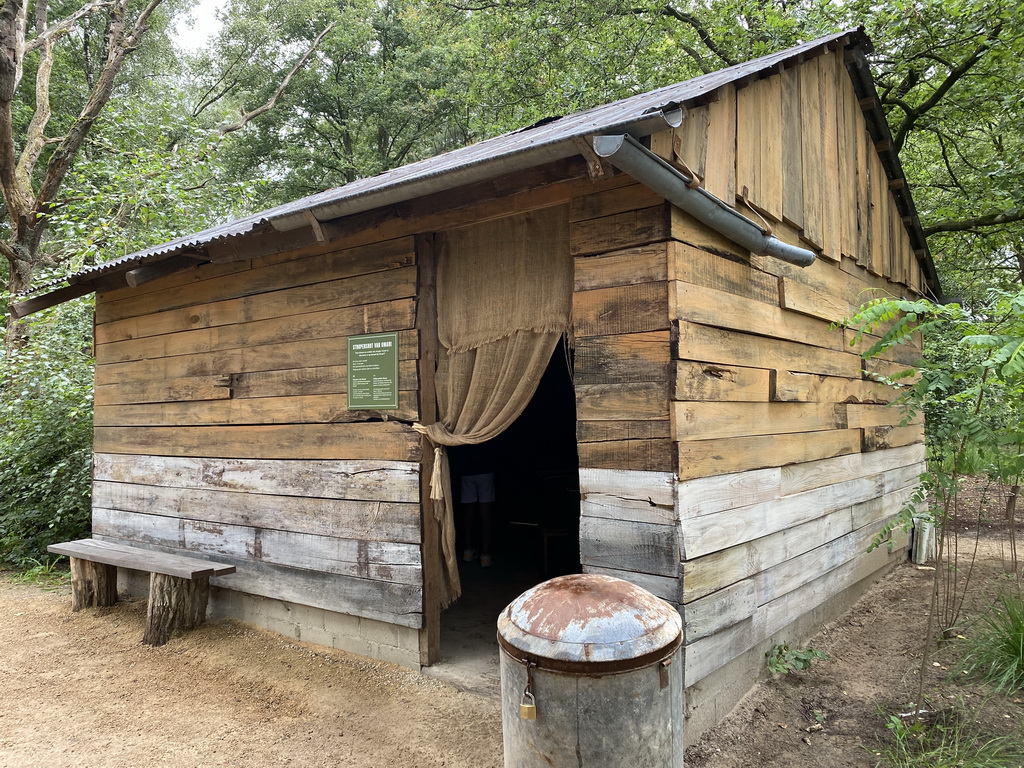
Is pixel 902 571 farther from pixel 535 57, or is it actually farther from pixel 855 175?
pixel 535 57

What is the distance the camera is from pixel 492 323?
3.93 meters

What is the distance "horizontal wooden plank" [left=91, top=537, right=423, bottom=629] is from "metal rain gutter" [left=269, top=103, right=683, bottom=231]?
7.80 ft

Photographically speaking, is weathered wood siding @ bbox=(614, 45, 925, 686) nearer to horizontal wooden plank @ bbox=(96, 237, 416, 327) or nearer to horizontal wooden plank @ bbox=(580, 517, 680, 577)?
horizontal wooden plank @ bbox=(580, 517, 680, 577)

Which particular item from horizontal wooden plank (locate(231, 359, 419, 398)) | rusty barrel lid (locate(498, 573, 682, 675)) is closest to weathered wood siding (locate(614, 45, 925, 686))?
rusty barrel lid (locate(498, 573, 682, 675))

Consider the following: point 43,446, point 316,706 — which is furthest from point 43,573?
point 316,706

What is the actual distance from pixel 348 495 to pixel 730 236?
2973 mm

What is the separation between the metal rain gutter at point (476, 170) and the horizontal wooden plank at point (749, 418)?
1.31 m

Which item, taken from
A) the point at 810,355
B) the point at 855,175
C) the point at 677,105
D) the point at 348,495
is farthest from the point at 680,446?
the point at 855,175

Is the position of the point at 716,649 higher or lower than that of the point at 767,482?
lower

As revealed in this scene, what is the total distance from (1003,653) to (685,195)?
3.65 meters

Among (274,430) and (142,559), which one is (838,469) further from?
(142,559)

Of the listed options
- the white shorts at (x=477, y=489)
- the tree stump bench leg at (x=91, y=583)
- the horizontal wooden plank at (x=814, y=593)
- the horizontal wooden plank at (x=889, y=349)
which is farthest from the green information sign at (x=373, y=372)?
the horizontal wooden plank at (x=889, y=349)

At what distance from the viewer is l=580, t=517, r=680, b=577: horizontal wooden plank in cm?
315

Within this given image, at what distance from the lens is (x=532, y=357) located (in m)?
3.78
